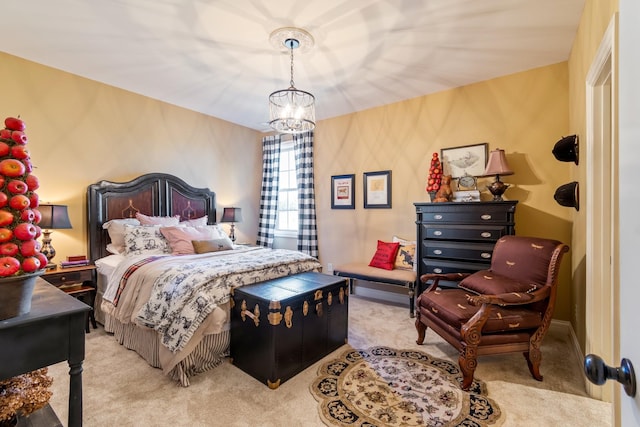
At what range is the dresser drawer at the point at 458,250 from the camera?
3156mm

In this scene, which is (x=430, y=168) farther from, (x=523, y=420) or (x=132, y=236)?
(x=132, y=236)

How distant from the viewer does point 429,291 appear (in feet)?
9.48

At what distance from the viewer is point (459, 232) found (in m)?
3.31

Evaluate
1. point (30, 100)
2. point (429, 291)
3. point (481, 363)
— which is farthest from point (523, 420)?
point (30, 100)

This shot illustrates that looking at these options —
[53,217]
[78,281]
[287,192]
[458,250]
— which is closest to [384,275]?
[458,250]

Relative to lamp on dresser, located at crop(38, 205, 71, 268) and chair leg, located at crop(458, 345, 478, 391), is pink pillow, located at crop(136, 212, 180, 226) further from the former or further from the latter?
chair leg, located at crop(458, 345, 478, 391)

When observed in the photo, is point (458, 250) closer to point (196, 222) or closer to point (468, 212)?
point (468, 212)

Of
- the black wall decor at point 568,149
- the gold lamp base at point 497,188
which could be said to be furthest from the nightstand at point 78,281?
the black wall decor at point 568,149

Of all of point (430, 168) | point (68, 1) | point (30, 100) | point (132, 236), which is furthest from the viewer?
point (430, 168)

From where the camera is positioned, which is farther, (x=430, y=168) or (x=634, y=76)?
(x=430, y=168)

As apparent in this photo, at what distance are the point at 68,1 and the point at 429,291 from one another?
381 cm

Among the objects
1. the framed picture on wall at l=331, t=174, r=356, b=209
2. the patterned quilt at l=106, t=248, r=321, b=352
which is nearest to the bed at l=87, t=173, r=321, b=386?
the patterned quilt at l=106, t=248, r=321, b=352

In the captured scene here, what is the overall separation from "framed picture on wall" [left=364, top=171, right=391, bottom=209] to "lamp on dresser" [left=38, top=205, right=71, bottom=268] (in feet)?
A: 11.9

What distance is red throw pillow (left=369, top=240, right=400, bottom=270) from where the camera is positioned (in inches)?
158
